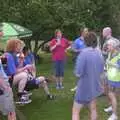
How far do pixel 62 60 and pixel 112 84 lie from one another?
176 inches

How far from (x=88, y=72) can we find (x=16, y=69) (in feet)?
9.23

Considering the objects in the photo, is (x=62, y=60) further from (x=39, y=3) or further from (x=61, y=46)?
(x=39, y=3)

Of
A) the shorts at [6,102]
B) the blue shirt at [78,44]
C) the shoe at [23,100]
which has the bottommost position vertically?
the shoe at [23,100]

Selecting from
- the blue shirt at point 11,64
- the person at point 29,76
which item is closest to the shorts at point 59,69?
the person at point 29,76

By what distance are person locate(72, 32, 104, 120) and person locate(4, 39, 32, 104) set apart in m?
2.11

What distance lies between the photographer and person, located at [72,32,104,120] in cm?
749

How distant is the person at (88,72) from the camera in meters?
7.49

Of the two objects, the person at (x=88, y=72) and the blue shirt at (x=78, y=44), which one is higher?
the person at (x=88, y=72)

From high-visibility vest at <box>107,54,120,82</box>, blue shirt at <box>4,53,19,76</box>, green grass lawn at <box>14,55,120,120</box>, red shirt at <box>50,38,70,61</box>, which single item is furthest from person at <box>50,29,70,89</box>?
high-visibility vest at <box>107,54,120,82</box>

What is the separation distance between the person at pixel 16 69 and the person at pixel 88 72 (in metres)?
2.11

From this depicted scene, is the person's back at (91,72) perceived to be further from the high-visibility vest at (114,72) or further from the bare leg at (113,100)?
the high-visibility vest at (114,72)

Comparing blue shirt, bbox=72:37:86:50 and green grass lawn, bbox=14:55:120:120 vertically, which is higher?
blue shirt, bbox=72:37:86:50

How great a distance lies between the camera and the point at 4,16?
2206 centimetres

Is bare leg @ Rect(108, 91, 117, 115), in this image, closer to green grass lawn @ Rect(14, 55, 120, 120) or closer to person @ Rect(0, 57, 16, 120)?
green grass lawn @ Rect(14, 55, 120, 120)
